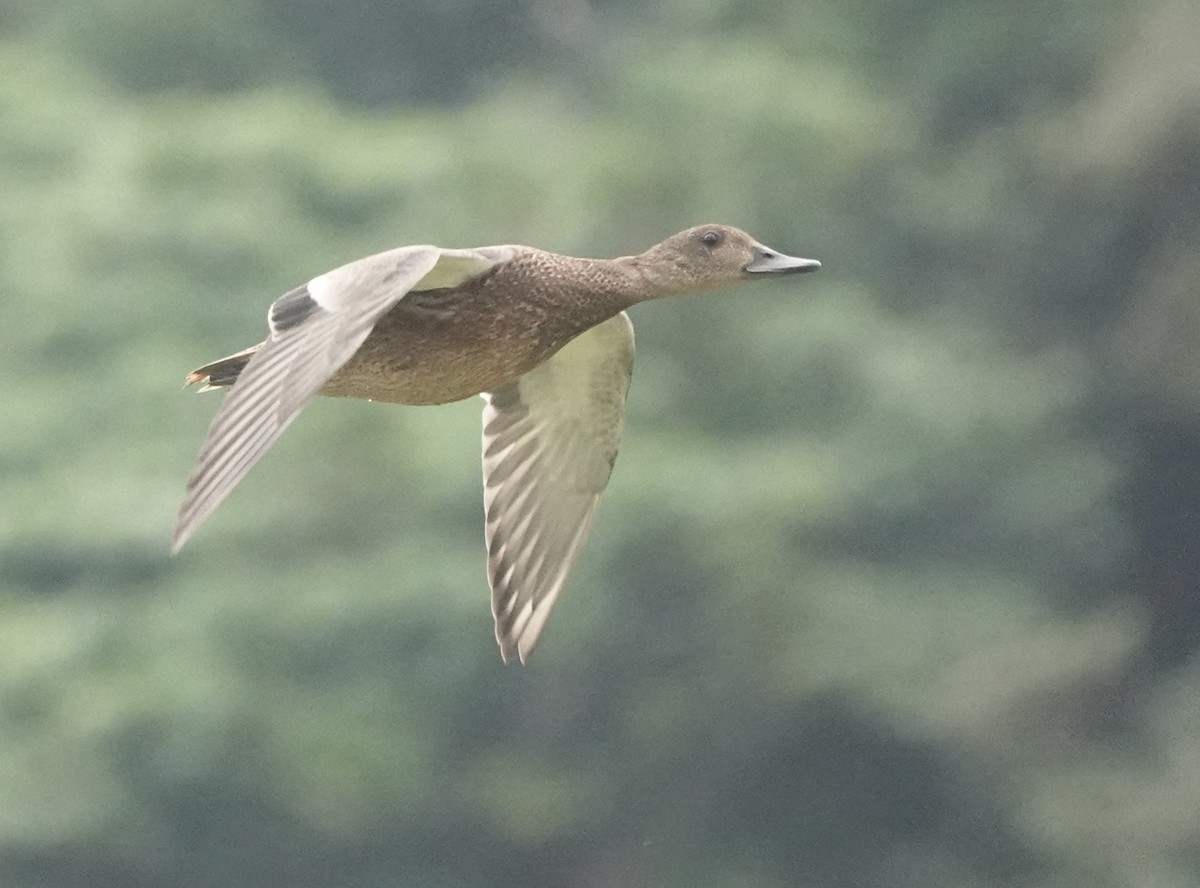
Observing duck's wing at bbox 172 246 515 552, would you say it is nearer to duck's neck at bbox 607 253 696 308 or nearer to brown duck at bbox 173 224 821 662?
brown duck at bbox 173 224 821 662

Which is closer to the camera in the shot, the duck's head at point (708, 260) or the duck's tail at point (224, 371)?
the duck's tail at point (224, 371)

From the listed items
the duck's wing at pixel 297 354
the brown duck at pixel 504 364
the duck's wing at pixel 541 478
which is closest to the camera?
the duck's wing at pixel 297 354

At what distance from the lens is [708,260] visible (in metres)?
3.35

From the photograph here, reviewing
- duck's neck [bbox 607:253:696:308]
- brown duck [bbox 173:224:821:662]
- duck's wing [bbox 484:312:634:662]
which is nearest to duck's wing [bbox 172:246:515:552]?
brown duck [bbox 173:224:821:662]

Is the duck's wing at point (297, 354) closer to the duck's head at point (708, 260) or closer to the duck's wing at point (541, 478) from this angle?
the duck's head at point (708, 260)

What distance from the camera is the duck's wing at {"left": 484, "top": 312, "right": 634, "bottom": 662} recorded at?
3.66 m

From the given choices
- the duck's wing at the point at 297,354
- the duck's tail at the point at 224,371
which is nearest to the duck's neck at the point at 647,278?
the duck's wing at the point at 297,354

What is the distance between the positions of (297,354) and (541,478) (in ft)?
3.44

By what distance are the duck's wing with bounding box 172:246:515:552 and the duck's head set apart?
0.34 meters

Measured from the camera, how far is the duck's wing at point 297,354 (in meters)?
2.50

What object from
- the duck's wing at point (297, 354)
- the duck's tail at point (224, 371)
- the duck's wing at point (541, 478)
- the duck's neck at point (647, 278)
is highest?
the duck's wing at point (297, 354)

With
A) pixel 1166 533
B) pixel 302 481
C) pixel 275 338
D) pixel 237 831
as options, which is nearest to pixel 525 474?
pixel 275 338

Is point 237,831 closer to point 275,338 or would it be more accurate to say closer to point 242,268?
point 242,268

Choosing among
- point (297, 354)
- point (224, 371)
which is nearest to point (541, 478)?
point (224, 371)
